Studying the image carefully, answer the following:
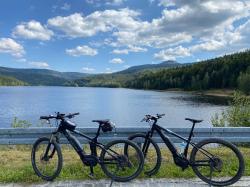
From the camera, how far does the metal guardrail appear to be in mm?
→ 7320

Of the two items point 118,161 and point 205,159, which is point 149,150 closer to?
point 118,161

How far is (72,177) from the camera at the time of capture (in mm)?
6410

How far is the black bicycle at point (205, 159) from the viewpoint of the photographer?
6.12 meters

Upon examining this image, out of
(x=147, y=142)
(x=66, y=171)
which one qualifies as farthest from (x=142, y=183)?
(x=66, y=171)

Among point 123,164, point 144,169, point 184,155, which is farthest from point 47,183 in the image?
point 184,155

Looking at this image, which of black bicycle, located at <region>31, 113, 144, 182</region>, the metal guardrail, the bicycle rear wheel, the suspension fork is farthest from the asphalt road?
the metal guardrail

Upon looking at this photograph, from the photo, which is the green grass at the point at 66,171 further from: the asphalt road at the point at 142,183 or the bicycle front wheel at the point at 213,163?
the bicycle front wheel at the point at 213,163

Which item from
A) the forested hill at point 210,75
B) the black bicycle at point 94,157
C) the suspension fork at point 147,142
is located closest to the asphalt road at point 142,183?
the black bicycle at point 94,157

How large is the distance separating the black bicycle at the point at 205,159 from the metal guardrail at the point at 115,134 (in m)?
0.62

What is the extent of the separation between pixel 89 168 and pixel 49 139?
1058mm

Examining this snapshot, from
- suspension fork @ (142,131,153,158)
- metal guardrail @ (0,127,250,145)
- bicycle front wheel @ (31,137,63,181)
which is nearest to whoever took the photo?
bicycle front wheel @ (31,137,63,181)

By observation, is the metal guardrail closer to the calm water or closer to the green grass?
A: the green grass

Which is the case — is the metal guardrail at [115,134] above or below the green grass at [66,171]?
above

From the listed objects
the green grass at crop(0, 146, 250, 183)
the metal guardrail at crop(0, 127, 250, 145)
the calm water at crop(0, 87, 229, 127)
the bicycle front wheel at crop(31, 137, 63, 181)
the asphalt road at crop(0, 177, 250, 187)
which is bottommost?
the calm water at crop(0, 87, 229, 127)
